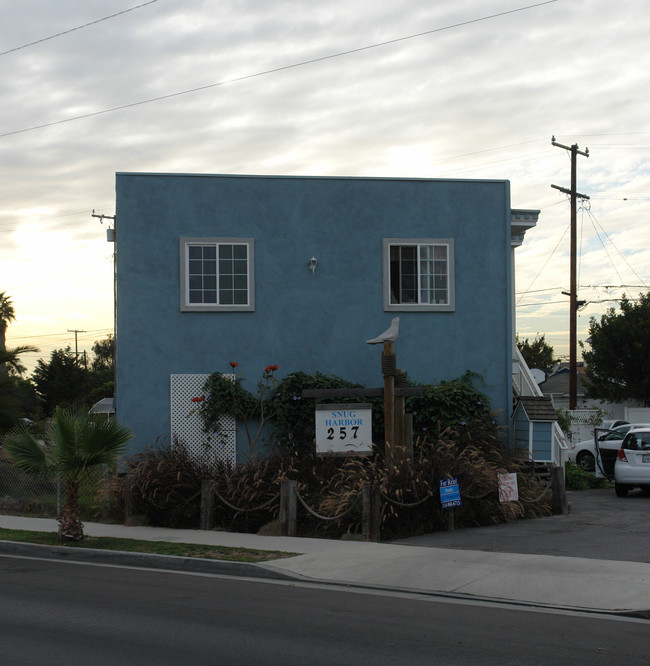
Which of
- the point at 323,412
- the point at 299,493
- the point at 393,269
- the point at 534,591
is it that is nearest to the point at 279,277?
the point at 393,269

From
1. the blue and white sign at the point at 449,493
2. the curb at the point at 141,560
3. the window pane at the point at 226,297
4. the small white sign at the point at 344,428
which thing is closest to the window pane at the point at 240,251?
the window pane at the point at 226,297

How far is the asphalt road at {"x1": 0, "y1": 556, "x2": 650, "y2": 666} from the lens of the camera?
6812 millimetres

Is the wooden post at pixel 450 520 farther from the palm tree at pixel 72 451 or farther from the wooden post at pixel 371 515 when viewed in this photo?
the palm tree at pixel 72 451

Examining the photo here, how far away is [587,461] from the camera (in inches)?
979

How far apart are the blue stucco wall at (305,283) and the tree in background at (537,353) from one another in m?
44.3

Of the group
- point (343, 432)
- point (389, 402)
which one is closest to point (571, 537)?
point (389, 402)

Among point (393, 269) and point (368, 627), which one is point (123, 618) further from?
point (393, 269)

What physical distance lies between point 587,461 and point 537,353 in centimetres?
3990

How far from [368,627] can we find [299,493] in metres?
6.71

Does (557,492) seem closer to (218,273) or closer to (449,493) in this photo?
(449,493)

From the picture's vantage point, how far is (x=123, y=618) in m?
8.24

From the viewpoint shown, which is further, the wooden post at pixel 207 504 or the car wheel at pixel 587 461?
the car wheel at pixel 587 461

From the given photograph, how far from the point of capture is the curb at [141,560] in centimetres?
1098

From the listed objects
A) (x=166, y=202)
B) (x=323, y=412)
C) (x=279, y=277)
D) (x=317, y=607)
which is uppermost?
(x=166, y=202)
